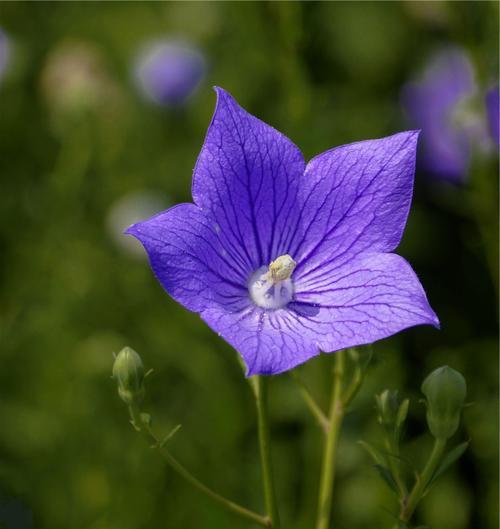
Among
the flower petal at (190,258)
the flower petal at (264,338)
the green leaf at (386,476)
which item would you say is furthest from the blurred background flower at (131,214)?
the green leaf at (386,476)

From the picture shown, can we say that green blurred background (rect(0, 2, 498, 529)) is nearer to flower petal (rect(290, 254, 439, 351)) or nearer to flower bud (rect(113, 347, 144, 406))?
flower bud (rect(113, 347, 144, 406))

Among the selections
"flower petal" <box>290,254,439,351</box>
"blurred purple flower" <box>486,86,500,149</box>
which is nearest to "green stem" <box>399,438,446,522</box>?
"flower petal" <box>290,254,439,351</box>

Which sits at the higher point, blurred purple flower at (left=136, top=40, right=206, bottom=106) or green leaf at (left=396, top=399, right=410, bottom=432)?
blurred purple flower at (left=136, top=40, right=206, bottom=106)

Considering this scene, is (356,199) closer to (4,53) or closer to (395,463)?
(395,463)

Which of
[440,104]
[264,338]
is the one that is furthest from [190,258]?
[440,104]

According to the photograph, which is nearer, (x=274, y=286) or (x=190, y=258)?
(x=190, y=258)

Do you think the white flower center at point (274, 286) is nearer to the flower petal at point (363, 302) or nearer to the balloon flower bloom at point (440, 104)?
the flower petal at point (363, 302)
